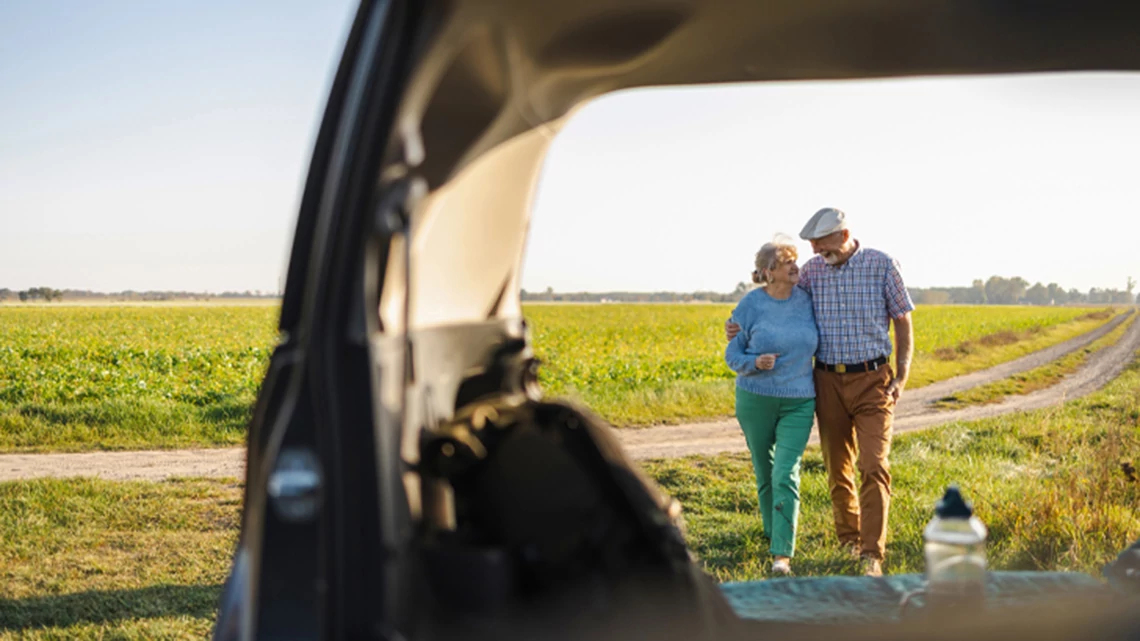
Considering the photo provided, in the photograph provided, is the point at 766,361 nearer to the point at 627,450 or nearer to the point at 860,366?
the point at 860,366

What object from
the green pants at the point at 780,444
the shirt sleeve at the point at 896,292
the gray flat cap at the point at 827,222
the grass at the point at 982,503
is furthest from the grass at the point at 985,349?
the gray flat cap at the point at 827,222

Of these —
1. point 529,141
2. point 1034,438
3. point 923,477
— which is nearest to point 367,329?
point 529,141

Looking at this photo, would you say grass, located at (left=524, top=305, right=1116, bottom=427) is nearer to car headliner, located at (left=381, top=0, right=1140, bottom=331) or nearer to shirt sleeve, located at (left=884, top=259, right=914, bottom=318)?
Answer: car headliner, located at (left=381, top=0, right=1140, bottom=331)

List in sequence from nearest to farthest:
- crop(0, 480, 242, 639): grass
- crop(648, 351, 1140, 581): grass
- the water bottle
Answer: the water bottle < crop(0, 480, 242, 639): grass < crop(648, 351, 1140, 581): grass

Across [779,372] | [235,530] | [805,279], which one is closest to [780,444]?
[779,372]

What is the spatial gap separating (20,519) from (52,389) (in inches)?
303

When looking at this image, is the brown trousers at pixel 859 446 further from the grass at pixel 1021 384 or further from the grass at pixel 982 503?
the grass at pixel 1021 384

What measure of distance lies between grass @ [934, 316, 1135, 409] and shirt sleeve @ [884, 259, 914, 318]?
9.04 metres

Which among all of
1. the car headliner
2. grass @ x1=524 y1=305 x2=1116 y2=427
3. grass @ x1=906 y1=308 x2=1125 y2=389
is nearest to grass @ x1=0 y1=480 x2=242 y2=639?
grass @ x1=524 y1=305 x2=1116 y2=427

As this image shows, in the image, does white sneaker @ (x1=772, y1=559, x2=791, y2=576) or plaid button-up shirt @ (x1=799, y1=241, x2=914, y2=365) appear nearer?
plaid button-up shirt @ (x1=799, y1=241, x2=914, y2=365)

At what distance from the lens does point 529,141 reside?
2.06 meters

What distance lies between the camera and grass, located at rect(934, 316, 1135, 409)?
56.6 feet

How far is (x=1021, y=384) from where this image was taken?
69.8 ft

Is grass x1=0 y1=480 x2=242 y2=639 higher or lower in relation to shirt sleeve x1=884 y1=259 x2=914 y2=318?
lower
